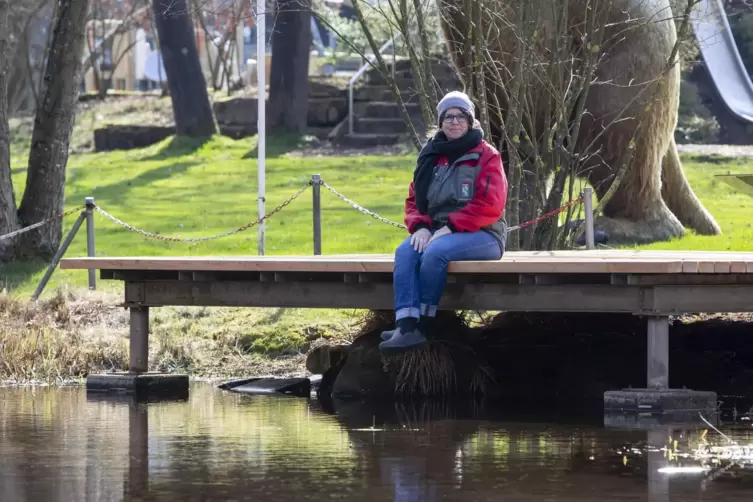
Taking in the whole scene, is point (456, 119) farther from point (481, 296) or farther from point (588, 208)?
point (588, 208)

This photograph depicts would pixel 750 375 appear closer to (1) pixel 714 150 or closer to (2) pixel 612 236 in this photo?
(2) pixel 612 236

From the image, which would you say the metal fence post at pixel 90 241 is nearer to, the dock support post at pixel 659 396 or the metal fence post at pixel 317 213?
the metal fence post at pixel 317 213

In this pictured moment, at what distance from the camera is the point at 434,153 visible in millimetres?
9133

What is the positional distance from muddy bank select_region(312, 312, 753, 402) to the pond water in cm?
53

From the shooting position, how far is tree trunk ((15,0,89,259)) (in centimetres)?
1602

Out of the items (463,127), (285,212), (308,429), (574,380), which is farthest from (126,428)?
(285,212)

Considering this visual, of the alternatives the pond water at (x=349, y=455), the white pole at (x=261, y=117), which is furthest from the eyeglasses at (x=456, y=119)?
the white pole at (x=261, y=117)

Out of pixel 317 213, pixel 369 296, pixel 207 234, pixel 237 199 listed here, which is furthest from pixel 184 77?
pixel 369 296

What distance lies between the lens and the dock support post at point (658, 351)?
883 centimetres

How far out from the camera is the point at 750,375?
35.0 feet

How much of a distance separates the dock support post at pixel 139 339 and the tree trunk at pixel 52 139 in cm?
567

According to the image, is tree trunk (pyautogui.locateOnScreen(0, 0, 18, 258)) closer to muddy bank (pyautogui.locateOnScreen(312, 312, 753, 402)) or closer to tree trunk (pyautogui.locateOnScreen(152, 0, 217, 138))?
muddy bank (pyautogui.locateOnScreen(312, 312, 753, 402))

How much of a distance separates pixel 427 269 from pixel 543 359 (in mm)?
2345

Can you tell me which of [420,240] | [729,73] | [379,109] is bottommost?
[420,240]
